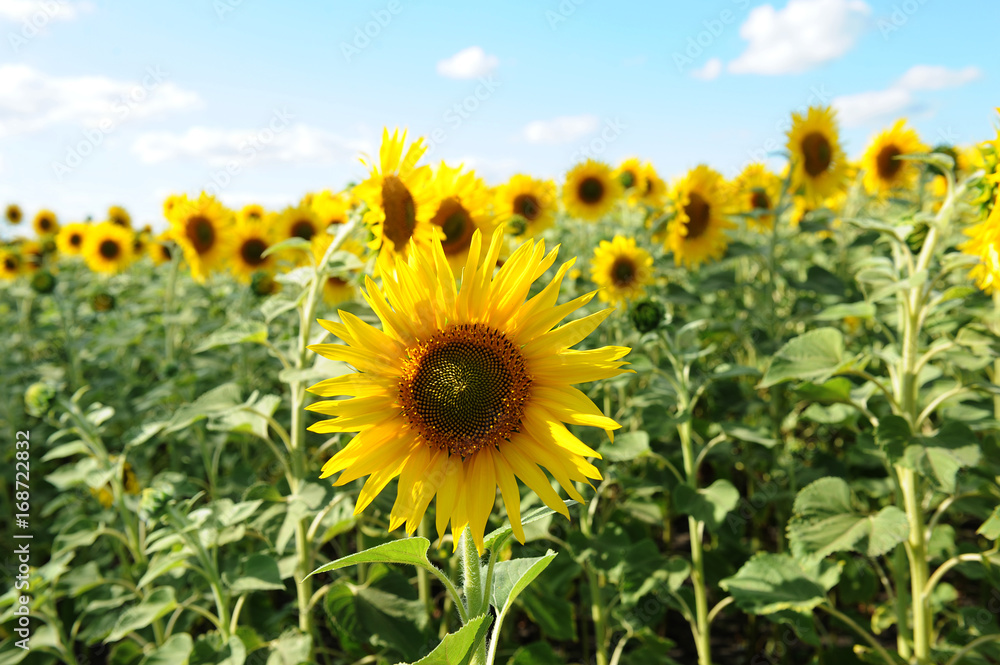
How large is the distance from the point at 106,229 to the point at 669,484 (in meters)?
7.30

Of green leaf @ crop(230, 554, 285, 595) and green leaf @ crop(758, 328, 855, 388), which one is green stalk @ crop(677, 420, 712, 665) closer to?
green leaf @ crop(758, 328, 855, 388)

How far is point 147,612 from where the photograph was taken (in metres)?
2.57

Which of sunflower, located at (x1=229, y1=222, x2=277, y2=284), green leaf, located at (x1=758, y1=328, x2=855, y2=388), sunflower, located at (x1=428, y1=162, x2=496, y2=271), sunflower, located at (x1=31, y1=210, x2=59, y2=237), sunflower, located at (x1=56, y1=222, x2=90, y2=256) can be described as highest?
sunflower, located at (x1=31, y1=210, x2=59, y2=237)

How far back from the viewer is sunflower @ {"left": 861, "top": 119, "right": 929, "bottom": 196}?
5762 millimetres

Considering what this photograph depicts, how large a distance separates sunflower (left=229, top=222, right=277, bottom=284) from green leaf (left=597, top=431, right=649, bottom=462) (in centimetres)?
369

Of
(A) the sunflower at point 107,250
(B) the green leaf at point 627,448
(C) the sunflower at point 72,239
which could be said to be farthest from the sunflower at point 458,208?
(C) the sunflower at point 72,239

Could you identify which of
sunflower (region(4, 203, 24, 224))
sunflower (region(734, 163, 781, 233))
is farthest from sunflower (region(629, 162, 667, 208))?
sunflower (region(4, 203, 24, 224))

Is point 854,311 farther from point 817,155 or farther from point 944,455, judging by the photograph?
point 817,155

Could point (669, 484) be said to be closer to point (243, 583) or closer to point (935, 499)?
point (935, 499)

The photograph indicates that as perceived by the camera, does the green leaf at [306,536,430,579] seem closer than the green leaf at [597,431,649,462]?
Yes

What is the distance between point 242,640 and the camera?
7.95 ft

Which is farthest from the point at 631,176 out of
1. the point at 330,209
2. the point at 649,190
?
the point at 330,209

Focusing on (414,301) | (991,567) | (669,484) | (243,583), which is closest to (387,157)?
(414,301)

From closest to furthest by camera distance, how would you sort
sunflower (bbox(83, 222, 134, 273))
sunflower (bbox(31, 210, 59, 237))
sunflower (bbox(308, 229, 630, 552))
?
sunflower (bbox(308, 229, 630, 552)) < sunflower (bbox(83, 222, 134, 273)) < sunflower (bbox(31, 210, 59, 237))
